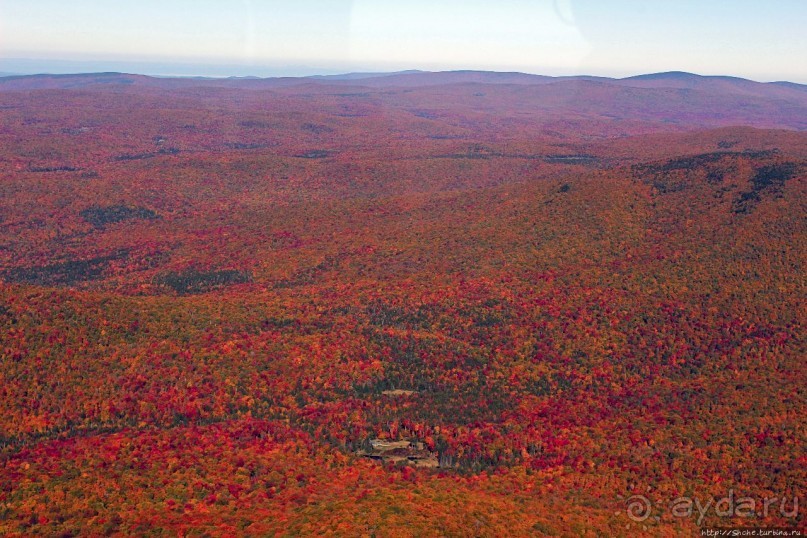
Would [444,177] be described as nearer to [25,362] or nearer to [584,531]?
[25,362]

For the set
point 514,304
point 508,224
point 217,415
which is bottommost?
point 217,415

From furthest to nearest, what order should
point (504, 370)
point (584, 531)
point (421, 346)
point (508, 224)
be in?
1. point (508, 224)
2. point (421, 346)
3. point (504, 370)
4. point (584, 531)

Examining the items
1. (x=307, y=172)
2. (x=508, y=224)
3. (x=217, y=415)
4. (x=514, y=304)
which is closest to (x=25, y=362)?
(x=217, y=415)

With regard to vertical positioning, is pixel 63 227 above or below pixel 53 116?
below

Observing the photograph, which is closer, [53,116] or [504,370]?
[504,370]

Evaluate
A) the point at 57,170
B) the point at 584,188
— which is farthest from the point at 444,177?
the point at 57,170

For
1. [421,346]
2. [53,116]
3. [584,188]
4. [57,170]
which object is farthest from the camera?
[53,116]

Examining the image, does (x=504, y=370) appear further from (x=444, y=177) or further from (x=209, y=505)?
(x=444, y=177)
